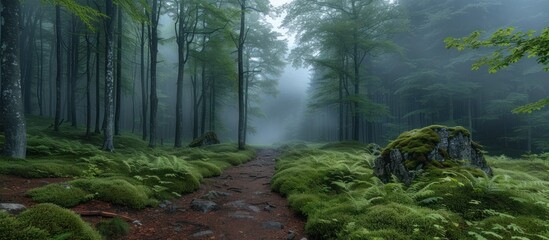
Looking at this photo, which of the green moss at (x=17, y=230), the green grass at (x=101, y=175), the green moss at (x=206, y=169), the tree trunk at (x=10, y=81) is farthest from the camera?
the green moss at (x=206, y=169)

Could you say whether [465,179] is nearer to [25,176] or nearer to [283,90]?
[25,176]

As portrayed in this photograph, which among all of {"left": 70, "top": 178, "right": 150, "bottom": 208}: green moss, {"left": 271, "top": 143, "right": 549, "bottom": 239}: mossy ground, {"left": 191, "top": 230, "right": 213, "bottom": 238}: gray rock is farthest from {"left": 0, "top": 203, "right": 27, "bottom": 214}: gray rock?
{"left": 271, "top": 143, "right": 549, "bottom": 239}: mossy ground

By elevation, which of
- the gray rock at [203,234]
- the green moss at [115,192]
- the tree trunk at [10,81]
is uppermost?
the tree trunk at [10,81]

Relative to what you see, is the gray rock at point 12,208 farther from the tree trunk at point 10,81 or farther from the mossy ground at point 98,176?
the tree trunk at point 10,81

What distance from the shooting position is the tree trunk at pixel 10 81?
348 inches

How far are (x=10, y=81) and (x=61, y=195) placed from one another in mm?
5834

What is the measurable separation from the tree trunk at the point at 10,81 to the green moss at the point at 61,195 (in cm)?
456

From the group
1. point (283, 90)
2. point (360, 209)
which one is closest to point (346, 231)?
point (360, 209)

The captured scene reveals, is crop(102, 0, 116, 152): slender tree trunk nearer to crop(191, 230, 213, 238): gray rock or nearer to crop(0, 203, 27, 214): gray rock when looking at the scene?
crop(0, 203, 27, 214): gray rock

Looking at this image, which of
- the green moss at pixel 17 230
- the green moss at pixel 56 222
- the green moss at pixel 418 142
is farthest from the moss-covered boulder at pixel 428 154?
the green moss at pixel 17 230

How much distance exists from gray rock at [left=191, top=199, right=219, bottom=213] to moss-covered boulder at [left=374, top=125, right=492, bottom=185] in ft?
15.8

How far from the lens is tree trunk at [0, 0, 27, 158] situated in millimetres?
8828

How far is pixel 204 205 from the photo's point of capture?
7207mm

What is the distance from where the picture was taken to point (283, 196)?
8641 millimetres
